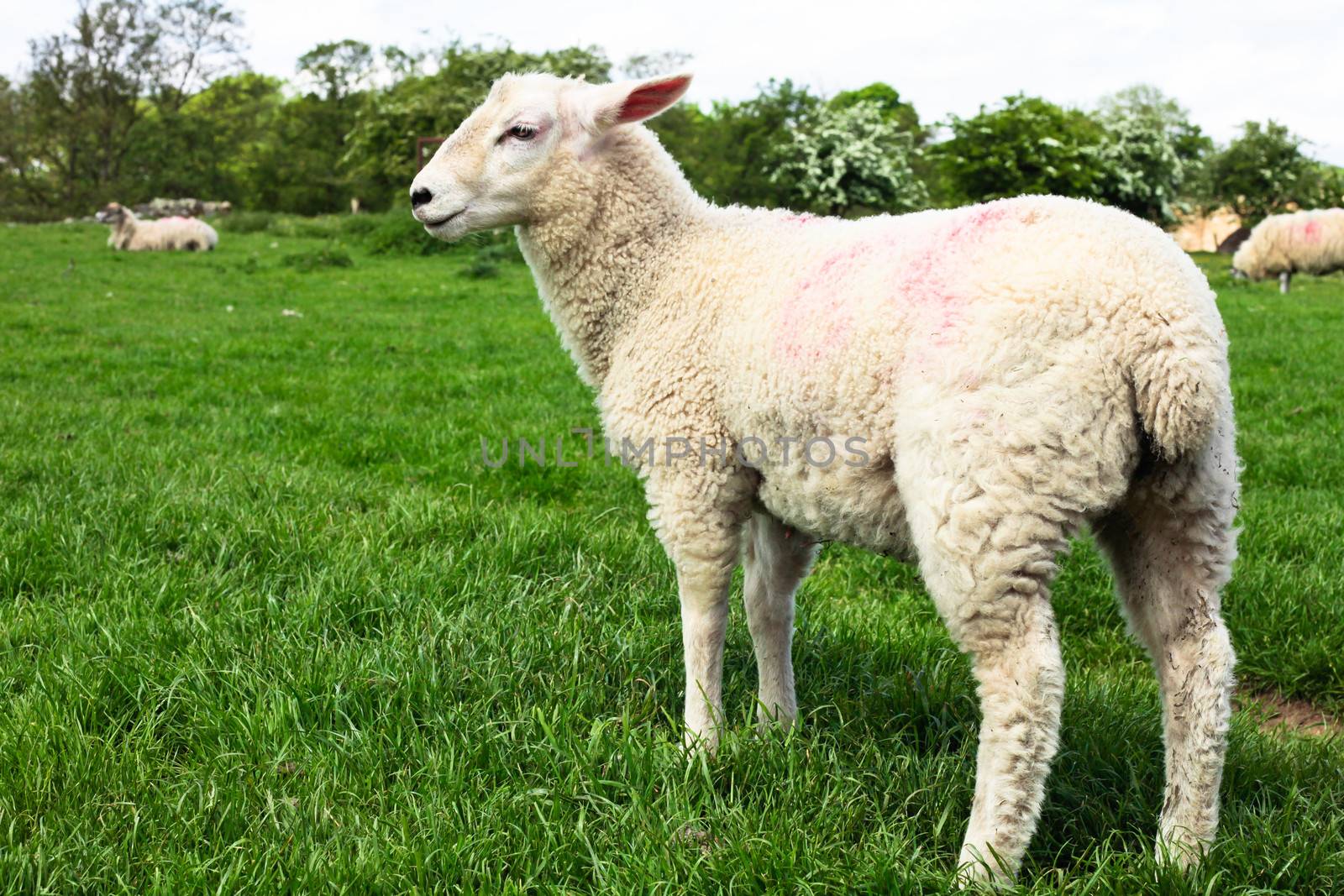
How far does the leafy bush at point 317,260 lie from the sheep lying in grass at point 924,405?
14125 millimetres

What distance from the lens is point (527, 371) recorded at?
8.07m

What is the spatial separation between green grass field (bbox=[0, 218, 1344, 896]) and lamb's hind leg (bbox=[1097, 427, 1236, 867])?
111 millimetres

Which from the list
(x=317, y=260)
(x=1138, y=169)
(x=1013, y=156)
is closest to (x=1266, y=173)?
(x=1138, y=169)

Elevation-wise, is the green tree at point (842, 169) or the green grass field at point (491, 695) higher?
the green tree at point (842, 169)

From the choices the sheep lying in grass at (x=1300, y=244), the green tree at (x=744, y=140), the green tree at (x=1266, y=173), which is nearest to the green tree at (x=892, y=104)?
the green tree at (x=1266, y=173)

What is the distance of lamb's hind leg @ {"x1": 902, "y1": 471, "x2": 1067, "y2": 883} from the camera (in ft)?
6.47

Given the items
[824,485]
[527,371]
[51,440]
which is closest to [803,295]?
[824,485]

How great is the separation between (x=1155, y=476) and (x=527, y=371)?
20.9 ft

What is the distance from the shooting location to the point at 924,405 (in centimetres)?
207

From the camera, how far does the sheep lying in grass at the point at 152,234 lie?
18.9m

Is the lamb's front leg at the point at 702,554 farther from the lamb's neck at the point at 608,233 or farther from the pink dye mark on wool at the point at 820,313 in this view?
the lamb's neck at the point at 608,233

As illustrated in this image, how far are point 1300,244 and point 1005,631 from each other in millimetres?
19161

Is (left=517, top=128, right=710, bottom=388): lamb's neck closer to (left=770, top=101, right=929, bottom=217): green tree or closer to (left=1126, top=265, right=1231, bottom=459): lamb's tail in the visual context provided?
(left=1126, top=265, right=1231, bottom=459): lamb's tail

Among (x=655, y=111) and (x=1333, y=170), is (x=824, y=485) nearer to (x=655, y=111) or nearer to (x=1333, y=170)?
(x=655, y=111)
